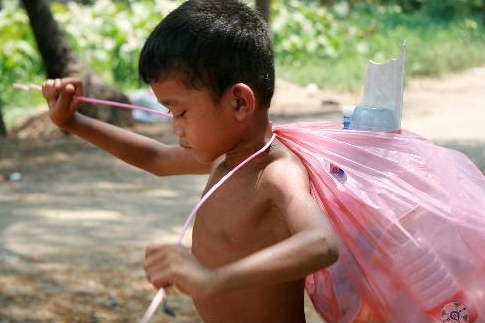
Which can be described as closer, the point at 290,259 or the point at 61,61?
the point at 290,259

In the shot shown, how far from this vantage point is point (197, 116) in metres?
2.09

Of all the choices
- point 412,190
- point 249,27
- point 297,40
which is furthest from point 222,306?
point 297,40

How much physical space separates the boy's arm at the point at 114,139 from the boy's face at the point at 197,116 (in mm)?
446

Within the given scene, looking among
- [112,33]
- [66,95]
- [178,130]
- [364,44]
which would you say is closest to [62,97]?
[66,95]

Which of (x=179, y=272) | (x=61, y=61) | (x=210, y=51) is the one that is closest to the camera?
(x=179, y=272)

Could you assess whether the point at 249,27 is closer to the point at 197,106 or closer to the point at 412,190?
the point at 197,106

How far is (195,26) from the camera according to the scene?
2084 mm

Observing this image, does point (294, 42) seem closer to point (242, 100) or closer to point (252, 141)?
point (252, 141)

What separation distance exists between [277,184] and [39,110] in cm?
671

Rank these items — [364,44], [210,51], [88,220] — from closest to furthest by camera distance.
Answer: [210,51], [88,220], [364,44]

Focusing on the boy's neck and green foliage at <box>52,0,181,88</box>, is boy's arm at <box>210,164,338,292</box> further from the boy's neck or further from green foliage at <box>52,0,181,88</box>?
green foliage at <box>52,0,181,88</box>

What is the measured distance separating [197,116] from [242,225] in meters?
0.29

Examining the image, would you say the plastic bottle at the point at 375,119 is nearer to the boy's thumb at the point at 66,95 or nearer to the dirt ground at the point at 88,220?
the boy's thumb at the point at 66,95

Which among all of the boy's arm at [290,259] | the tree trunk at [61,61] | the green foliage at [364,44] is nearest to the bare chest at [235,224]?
the boy's arm at [290,259]
